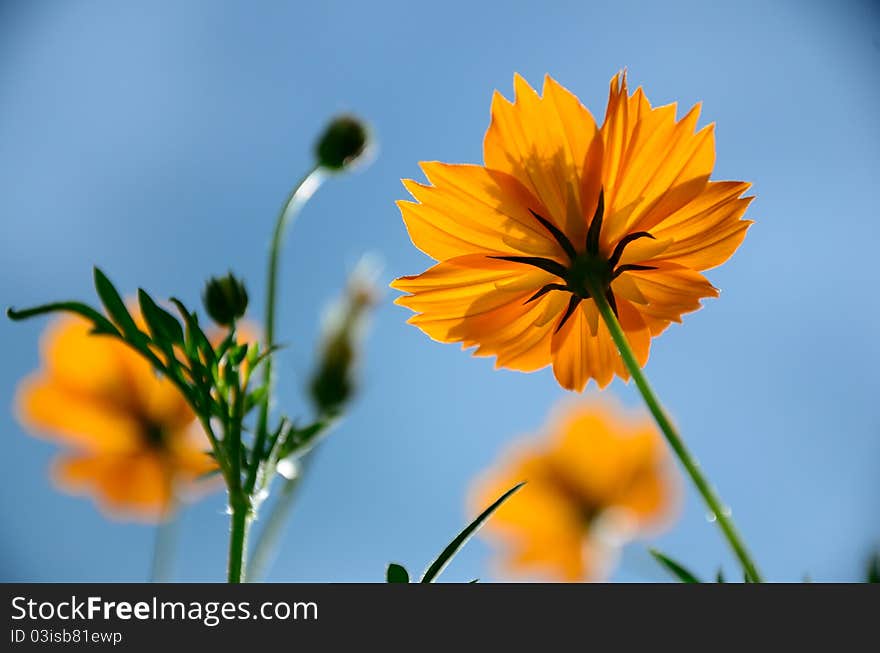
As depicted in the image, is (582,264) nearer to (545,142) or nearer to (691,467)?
(545,142)

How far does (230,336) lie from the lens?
609mm

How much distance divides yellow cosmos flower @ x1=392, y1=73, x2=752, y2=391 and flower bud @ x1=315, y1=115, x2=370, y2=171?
0.31m

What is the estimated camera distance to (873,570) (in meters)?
0.52

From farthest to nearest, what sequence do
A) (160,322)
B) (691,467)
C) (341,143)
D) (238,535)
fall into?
(341,143) → (160,322) → (238,535) → (691,467)

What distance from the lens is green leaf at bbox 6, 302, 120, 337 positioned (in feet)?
1.61

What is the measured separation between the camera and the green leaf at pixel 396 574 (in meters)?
0.47

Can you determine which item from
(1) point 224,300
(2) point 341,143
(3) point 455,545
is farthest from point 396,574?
(2) point 341,143

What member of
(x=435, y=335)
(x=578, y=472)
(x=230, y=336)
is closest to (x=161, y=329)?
(x=230, y=336)

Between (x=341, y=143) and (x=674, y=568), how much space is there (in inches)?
23.3

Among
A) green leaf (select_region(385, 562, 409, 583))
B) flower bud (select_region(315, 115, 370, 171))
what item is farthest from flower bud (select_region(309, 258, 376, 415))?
green leaf (select_region(385, 562, 409, 583))

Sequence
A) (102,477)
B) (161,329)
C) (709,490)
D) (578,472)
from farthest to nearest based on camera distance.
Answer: (578,472)
(102,477)
(161,329)
(709,490)

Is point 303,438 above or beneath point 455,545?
above
